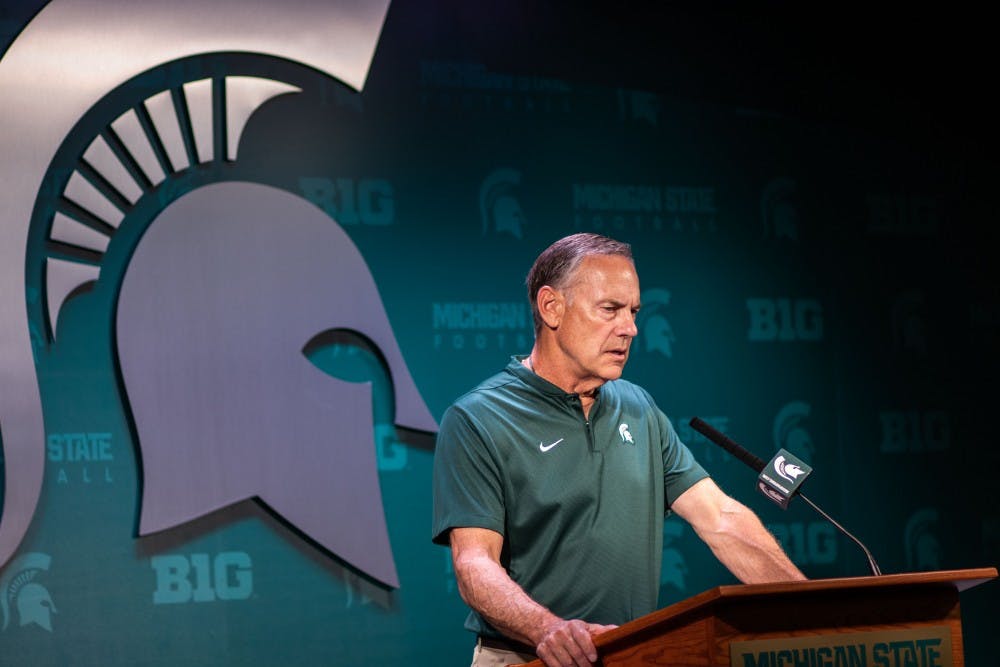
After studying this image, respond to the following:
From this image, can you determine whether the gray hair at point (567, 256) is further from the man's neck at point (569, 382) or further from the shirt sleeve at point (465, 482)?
the shirt sleeve at point (465, 482)

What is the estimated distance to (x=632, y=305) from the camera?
7.48 ft

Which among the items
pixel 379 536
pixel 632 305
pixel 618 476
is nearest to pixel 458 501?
pixel 618 476

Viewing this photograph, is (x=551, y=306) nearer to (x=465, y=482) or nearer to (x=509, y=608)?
(x=465, y=482)

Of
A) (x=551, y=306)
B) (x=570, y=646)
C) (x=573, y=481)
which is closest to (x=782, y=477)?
(x=573, y=481)

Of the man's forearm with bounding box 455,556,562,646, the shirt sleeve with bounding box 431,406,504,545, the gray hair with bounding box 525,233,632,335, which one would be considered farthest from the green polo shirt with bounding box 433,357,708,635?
the gray hair with bounding box 525,233,632,335

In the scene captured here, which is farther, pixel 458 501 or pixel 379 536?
pixel 379 536

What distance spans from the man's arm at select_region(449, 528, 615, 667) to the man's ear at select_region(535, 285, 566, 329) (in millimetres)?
491

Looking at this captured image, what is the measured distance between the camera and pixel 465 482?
2.08 metres

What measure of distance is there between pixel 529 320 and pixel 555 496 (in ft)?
4.97

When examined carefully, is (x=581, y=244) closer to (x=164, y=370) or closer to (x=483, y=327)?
(x=483, y=327)

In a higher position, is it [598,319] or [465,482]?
[598,319]

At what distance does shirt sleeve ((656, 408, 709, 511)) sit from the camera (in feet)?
7.72

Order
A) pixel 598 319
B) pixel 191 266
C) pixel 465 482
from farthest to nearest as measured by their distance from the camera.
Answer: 1. pixel 191 266
2. pixel 598 319
3. pixel 465 482

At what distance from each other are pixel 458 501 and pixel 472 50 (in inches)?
79.0
